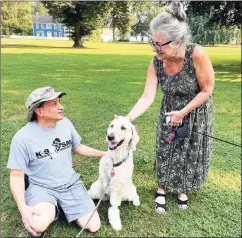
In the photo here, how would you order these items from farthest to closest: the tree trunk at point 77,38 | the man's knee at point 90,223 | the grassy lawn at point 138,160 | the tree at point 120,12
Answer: the tree trunk at point 77,38
the tree at point 120,12
the grassy lawn at point 138,160
the man's knee at point 90,223

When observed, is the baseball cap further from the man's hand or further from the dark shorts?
the man's hand

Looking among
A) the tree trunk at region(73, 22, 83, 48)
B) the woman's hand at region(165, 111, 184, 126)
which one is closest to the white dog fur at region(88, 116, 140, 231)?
the woman's hand at region(165, 111, 184, 126)

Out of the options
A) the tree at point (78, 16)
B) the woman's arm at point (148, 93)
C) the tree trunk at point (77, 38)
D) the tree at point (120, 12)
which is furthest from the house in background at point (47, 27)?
the woman's arm at point (148, 93)

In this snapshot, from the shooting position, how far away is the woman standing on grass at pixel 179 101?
9.68 ft

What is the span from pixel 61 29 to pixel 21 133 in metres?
29.0

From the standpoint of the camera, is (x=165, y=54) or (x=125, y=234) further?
(x=125, y=234)

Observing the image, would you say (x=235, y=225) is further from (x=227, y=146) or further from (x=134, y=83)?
(x=134, y=83)

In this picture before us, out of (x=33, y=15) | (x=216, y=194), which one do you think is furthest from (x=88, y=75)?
(x=216, y=194)

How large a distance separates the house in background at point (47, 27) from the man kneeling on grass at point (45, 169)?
1759 cm

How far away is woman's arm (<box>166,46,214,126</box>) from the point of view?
9.96ft

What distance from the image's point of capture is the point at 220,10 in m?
18.2

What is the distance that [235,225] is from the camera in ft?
11.3

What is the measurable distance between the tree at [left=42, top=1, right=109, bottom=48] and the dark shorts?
23.2 m

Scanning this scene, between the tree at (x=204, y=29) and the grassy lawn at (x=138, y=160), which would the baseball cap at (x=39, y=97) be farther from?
the tree at (x=204, y=29)
